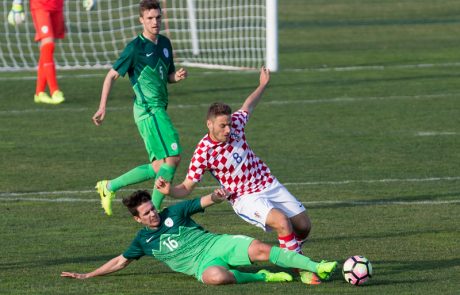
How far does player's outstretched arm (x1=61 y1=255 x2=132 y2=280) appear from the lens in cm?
966

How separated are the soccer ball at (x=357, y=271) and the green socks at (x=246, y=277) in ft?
2.26

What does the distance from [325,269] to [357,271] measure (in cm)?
27

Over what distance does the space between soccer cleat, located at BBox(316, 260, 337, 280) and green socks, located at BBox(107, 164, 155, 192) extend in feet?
12.8

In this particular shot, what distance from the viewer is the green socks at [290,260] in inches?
360

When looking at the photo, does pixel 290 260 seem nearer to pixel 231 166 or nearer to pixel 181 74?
pixel 231 166

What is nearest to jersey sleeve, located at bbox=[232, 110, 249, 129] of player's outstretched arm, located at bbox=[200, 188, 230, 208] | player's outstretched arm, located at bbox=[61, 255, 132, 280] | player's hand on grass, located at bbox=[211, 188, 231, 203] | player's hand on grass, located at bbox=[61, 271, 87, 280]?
player's outstretched arm, located at bbox=[200, 188, 230, 208]

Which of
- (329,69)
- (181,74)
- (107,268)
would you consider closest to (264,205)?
(107,268)

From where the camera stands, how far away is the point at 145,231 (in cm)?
964

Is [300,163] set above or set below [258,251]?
below

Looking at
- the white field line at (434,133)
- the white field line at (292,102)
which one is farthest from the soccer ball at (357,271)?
the white field line at (292,102)

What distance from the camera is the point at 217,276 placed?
9.32m

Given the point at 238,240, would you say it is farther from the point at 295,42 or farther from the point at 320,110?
the point at 295,42

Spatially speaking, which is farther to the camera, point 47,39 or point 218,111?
point 47,39

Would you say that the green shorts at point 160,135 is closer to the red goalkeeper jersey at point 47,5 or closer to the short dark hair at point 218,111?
the short dark hair at point 218,111
